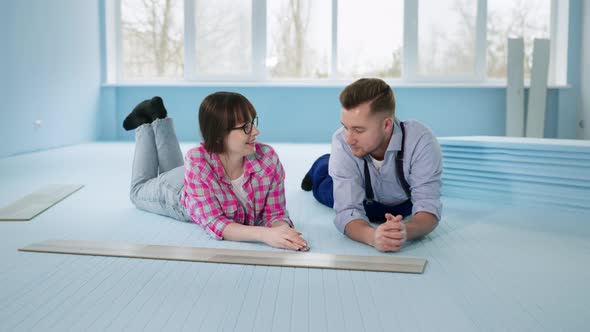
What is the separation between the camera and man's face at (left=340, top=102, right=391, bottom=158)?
2.28 metres

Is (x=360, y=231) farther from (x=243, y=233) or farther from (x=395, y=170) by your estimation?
(x=243, y=233)

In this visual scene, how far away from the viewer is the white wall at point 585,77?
686 centimetres

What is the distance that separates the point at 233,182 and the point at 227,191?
0.05 meters

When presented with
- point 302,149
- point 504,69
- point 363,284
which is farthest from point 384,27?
point 363,284

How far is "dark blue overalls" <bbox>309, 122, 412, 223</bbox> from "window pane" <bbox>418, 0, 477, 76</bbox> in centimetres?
474

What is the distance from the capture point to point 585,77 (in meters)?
6.98

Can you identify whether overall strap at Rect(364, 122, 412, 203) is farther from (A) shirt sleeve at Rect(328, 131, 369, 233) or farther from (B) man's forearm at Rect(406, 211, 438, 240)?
(B) man's forearm at Rect(406, 211, 438, 240)

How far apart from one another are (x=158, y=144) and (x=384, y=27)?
206 inches

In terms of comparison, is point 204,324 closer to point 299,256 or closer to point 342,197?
point 299,256

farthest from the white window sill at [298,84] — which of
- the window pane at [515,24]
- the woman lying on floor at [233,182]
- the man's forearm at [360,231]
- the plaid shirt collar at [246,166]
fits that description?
the man's forearm at [360,231]

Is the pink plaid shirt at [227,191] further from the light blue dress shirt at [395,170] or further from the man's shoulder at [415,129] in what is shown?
the man's shoulder at [415,129]

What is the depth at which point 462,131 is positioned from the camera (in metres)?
7.53

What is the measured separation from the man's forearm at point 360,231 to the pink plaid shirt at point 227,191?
29cm

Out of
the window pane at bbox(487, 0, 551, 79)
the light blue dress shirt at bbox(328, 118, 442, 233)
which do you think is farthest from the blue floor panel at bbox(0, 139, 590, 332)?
the window pane at bbox(487, 0, 551, 79)
